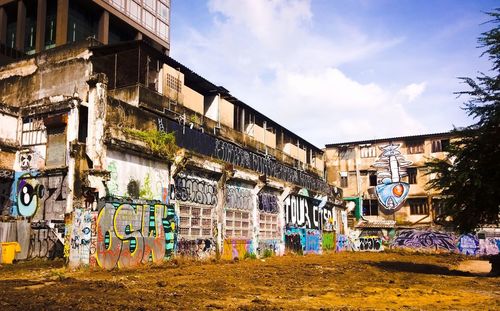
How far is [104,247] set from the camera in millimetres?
14719

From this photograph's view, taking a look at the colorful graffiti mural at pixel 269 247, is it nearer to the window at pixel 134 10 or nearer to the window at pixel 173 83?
the window at pixel 173 83

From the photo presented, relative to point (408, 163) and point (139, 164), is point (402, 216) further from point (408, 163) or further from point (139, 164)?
point (139, 164)

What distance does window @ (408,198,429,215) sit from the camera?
42.2 m

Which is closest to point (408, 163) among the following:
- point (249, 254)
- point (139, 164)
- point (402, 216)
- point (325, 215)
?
point (402, 216)

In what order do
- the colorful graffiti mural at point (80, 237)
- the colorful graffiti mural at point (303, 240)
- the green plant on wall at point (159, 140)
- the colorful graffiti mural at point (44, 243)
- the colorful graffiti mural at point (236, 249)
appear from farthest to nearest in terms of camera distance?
the colorful graffiti mural at point (303, 240) < the colorful graffiti mural at point (236, 249) < the colorful graffiti mural at point (44, 243) < the green plant on wall at point (159, 140) < the colorful graffiti mural at point (80, 237)

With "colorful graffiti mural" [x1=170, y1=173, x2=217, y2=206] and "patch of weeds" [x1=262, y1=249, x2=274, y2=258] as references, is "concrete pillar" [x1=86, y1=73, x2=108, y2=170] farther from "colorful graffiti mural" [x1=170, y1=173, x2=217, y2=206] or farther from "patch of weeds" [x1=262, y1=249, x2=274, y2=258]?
"patch of weeds" [x1=262, y1=249, x2=274, y2=258]

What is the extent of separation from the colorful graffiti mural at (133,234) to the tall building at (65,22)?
20257mm

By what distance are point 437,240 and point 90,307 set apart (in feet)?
120

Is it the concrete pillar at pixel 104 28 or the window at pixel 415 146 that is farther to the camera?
the window at pixel 415 146

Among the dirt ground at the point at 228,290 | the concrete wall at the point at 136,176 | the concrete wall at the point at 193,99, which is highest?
the concrete wall at the point at 193,99

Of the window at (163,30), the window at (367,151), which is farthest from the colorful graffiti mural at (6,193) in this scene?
the window at (367,151)

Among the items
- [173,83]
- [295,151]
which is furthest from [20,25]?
[295,151]

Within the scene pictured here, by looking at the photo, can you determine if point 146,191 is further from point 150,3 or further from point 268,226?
point 150,3

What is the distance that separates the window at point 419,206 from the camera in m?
42.2
